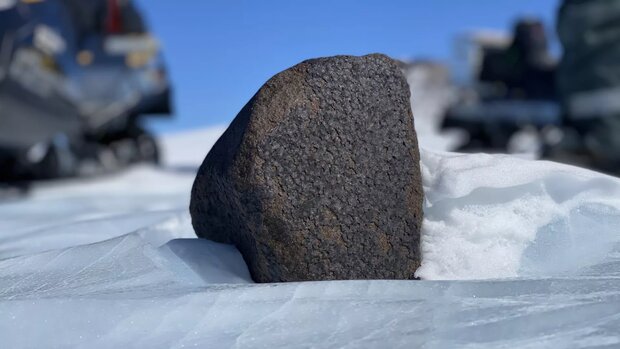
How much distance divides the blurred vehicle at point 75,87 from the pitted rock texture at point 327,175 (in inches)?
183

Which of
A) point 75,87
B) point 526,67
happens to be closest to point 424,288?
point 75,87

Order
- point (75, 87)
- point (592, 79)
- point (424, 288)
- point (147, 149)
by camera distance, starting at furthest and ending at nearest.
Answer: point (147, 149)
point (75, 87)
point (592, 79)
point (424, 288)

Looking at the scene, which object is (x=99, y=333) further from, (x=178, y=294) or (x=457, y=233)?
(x=457, y=233)

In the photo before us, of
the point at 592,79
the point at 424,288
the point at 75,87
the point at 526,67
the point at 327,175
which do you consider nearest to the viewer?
the point at 424,288

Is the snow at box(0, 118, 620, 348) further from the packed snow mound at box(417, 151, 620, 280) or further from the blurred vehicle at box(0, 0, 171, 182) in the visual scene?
the blurred vehicle at box(0, 0, 171, 182)

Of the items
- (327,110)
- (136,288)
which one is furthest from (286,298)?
(327,110)

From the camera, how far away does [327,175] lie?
1179 millimetres

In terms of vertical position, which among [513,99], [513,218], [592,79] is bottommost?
[513,218]

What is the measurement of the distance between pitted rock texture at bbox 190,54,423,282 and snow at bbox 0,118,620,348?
3.6 inches

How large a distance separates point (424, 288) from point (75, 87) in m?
7.06

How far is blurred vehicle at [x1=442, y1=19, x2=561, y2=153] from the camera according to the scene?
343 inches

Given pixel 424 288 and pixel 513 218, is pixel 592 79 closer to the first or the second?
pixel 513 218

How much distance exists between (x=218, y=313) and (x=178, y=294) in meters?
0.10

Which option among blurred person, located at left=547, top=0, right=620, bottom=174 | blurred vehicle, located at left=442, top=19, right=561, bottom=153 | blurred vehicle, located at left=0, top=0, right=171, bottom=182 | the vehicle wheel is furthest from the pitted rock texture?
the vehicle wheel
